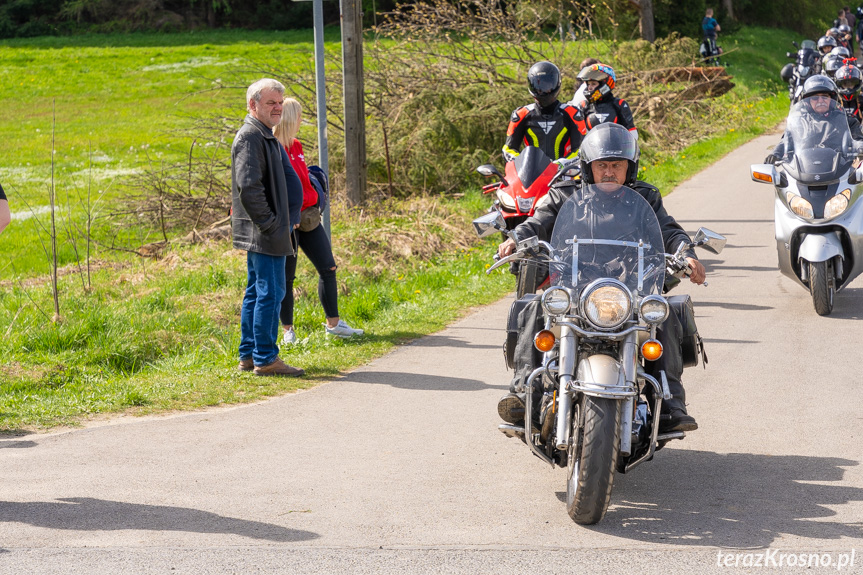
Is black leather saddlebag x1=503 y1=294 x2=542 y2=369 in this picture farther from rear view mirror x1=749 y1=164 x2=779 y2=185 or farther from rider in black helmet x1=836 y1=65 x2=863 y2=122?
rider in black helmet x1=836 y1=65 x2=863 y2=122

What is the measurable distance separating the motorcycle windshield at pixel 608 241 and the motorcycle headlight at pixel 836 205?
4318 millimetres

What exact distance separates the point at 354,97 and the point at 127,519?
783 centimetres

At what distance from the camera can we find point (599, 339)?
14.7 feet

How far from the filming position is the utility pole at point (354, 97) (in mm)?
11273

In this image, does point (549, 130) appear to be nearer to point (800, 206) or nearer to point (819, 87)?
point (800, 206)

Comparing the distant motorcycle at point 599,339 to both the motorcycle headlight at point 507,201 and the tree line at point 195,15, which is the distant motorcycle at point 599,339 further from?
the tree line at point 195,15

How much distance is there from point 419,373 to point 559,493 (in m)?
2.58

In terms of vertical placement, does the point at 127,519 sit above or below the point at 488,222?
below

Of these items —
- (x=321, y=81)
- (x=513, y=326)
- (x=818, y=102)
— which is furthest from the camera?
(x=321, y=81)

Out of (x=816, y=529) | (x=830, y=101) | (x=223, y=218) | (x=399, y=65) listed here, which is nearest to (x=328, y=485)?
(x=816, y=529)

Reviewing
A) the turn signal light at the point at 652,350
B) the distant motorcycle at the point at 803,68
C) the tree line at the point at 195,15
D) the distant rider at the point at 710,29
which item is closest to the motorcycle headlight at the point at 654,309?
the turn signal light at the point at 652,350

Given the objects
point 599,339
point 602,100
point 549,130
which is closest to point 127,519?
point 599,339

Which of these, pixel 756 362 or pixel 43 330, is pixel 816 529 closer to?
pixel 756 362

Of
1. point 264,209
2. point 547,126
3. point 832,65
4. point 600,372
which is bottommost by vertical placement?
point 600,372
